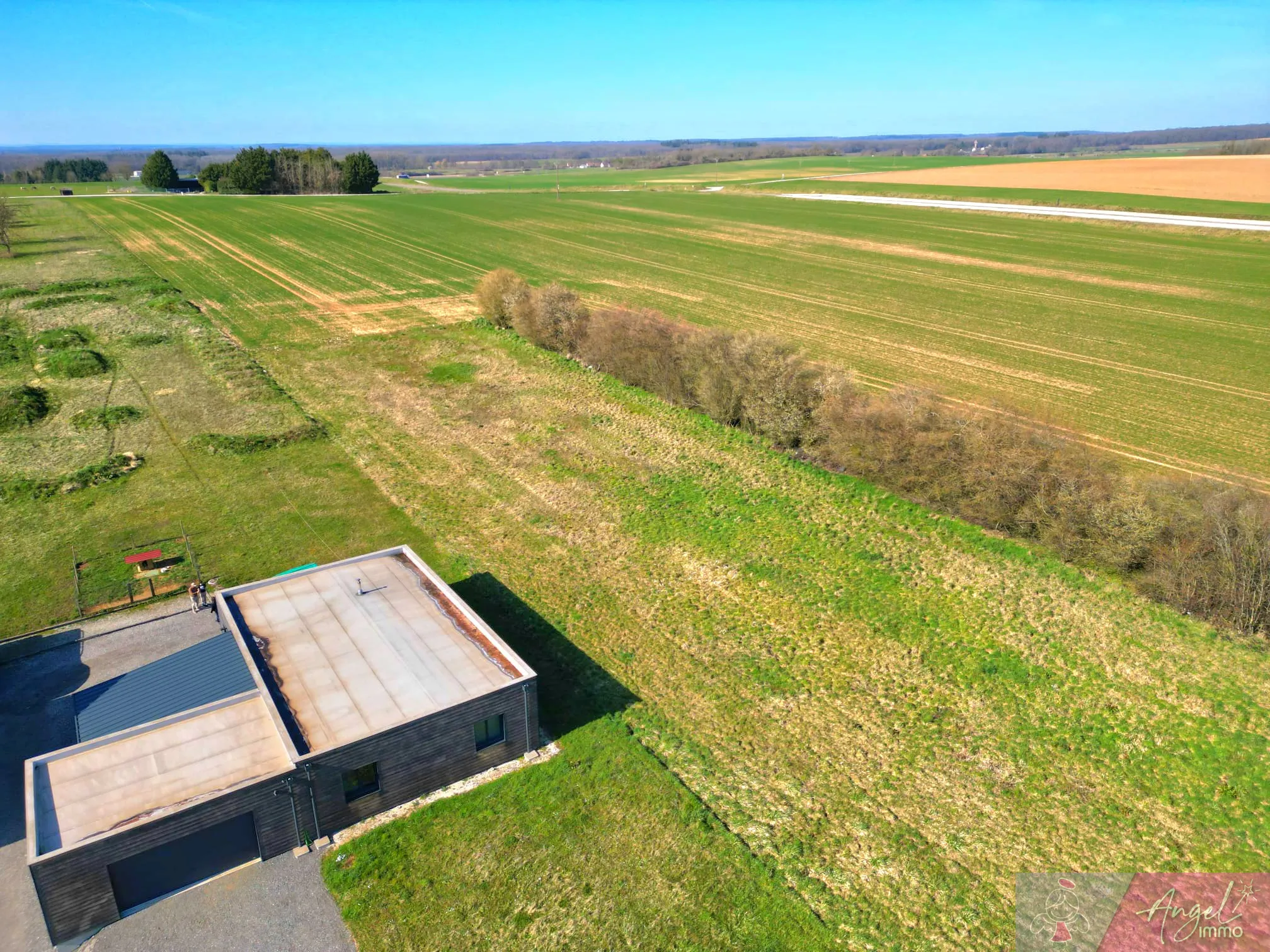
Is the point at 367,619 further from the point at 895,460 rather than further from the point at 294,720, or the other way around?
the point at 895,460

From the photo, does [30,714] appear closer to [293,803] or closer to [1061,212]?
[293,803]

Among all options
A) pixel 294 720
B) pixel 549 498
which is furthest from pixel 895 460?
pixel 294 720

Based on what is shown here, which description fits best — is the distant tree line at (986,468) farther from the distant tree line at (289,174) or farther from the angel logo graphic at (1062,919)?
the distant tree line at (289,174)

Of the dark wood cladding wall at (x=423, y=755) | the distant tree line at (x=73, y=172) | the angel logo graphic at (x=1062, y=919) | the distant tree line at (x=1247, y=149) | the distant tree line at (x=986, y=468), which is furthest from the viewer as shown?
the distant tree line at (x=73, y=172)

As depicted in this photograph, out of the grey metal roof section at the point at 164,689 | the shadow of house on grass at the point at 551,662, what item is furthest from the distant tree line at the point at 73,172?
the shadow of house on grass at the point at 551,662

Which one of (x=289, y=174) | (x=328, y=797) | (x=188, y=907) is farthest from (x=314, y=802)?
(x=289, y=174)

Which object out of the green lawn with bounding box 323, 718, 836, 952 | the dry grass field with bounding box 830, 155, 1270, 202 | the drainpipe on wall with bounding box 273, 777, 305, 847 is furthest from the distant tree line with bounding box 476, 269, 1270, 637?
the dry grass field with bounding box 830, 155, 1270, 202
